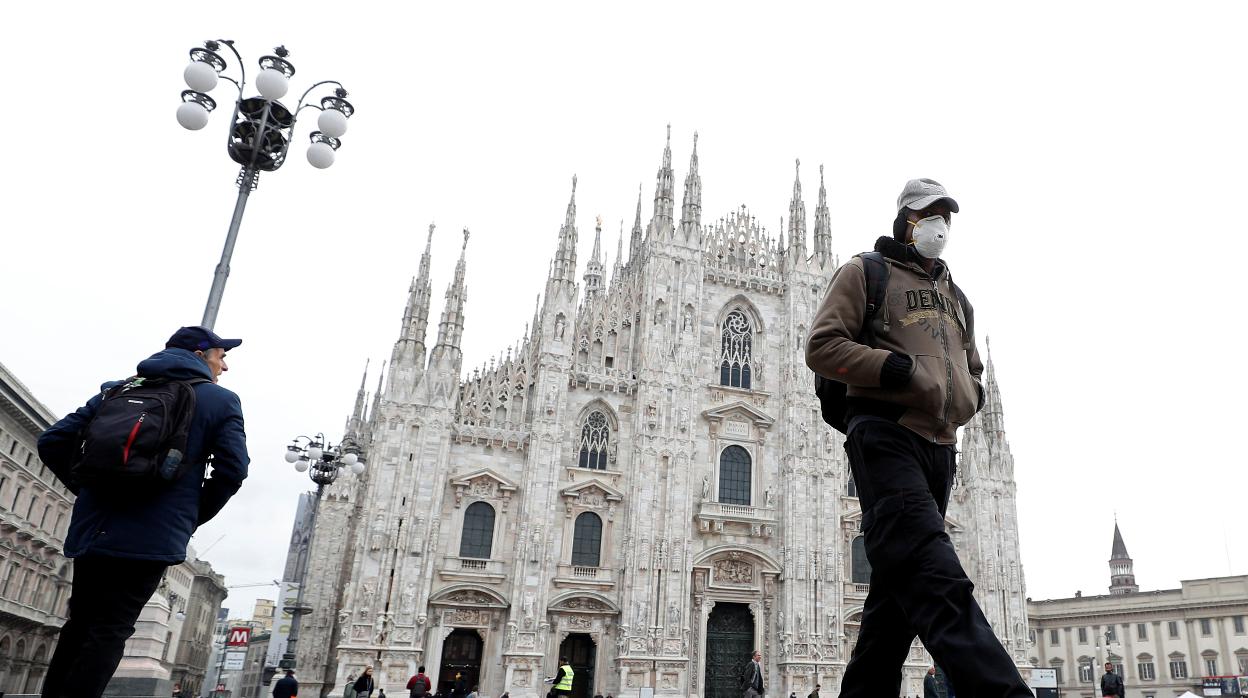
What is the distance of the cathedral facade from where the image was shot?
25844 mm

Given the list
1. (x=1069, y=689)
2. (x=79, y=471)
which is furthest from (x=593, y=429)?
(x=1069, y=689)

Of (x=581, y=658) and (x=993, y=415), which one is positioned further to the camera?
(x=993, y=415)

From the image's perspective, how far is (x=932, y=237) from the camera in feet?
11.9

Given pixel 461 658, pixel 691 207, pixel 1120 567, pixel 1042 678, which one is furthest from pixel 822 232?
pixel 1120 567

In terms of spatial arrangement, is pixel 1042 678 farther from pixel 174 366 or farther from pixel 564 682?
pixel 174 366

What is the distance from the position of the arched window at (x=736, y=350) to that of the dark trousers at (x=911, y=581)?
1135 inches

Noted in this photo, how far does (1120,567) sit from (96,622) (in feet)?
296

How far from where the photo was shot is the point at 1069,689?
5791 centimetres

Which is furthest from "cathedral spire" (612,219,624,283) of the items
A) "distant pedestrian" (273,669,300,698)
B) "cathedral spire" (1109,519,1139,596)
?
"cathedral spire" (1109,519,1139,596)

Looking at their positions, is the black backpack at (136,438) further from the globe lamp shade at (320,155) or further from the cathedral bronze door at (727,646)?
the cathedral bronze door at (727,646)

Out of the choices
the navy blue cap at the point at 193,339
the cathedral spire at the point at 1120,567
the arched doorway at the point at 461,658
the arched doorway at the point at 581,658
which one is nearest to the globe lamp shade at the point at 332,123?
the navy blue cap at the point at 193,339

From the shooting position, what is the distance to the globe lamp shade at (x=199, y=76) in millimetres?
9805

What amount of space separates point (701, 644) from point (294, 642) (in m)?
14.3

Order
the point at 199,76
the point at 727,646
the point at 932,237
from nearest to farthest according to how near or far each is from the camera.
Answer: the point at 932,237
the point at 199,76
the point at 727,646
